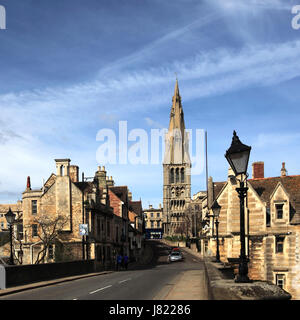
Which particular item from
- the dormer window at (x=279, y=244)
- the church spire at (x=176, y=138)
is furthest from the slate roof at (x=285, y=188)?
the church spire at (x=176, y=138)

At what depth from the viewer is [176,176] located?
6658 inches

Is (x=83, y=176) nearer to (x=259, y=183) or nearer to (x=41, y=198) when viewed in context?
(x=41, y=198)

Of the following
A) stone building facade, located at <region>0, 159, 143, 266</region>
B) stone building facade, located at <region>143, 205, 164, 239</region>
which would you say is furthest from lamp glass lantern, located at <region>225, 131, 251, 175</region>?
stone building facade, located at <region>143, 205, 164, 239</region>

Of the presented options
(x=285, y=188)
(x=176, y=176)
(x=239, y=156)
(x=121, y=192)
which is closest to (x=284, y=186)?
(x=285, y=188)

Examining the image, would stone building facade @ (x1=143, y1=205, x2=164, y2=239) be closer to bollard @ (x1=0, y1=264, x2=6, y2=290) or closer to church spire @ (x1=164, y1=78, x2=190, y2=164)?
church spire @ (x1=164, y1=78, x2=190, y2=164)

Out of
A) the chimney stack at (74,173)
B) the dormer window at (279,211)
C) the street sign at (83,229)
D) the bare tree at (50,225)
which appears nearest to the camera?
the dormer window at (279,211)

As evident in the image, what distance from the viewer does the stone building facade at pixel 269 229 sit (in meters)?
36.3

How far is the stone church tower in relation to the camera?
529ft

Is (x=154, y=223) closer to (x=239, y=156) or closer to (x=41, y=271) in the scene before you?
(x=41, y=271)

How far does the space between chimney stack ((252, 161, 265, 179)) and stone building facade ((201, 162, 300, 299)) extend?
442cm

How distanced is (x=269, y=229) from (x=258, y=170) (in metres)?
10.9

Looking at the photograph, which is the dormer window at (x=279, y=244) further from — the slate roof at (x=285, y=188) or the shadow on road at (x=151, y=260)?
the shadow on road at (x=151, y=260)

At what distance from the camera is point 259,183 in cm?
4272

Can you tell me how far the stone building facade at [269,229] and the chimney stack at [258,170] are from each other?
4416 mm
